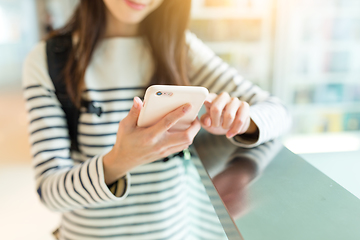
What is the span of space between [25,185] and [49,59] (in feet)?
6.50

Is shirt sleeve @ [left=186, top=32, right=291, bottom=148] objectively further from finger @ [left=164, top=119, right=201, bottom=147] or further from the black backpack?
the black backpack

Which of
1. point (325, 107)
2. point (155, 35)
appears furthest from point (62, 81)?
point (325, 107)

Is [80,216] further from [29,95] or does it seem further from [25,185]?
[25,185]

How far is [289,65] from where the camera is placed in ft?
8.09

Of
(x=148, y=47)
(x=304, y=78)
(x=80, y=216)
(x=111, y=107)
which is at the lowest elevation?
(x=304, y=78)

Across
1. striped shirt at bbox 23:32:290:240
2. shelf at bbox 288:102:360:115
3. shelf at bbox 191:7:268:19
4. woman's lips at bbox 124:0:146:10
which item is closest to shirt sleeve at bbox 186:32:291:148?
striped shirt at bbox 23:32:290:240

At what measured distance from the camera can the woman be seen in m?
0.56

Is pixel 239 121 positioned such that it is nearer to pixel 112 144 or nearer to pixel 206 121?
pixel 206 121

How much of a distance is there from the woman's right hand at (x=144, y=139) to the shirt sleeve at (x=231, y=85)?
8.5 inches

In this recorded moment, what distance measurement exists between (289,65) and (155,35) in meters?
1.94

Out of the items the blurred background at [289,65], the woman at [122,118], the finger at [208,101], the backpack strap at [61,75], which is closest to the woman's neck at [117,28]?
the woman at [122,118]

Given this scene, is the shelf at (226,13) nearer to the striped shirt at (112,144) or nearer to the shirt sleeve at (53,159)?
the striped shirt at (112,144)

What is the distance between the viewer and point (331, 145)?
8.99ft

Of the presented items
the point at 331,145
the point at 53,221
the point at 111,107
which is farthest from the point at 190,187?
the point at 331,145
